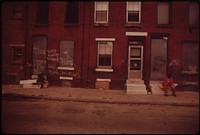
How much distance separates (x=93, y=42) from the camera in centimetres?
1792

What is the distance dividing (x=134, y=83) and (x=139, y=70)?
1.21 meters

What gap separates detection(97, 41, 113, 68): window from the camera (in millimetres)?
17891

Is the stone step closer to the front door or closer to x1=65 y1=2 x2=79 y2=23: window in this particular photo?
the front door

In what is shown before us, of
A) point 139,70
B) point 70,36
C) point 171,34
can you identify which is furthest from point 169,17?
point 70,36

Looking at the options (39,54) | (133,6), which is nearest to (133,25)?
(133,6)

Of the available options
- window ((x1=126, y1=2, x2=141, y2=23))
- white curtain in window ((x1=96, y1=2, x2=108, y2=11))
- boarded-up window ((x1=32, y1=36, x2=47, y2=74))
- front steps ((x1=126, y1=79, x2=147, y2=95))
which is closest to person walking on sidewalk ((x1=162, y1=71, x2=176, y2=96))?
front steps ((x1=126, y1=79, x2=147, y2=95))

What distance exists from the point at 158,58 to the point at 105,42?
159 inches

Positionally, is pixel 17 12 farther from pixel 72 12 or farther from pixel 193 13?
pixel 193 13

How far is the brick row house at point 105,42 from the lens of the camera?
56.3ft

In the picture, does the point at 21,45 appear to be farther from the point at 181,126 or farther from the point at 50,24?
the point at 181,126

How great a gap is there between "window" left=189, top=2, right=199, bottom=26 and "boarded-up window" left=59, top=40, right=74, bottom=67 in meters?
8.83

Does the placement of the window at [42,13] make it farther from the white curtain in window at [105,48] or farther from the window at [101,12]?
the white curtain in window at [105,48]

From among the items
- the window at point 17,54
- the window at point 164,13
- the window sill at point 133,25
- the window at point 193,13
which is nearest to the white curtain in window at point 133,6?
the window sill at point 133,25

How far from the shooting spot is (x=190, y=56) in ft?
56.4
